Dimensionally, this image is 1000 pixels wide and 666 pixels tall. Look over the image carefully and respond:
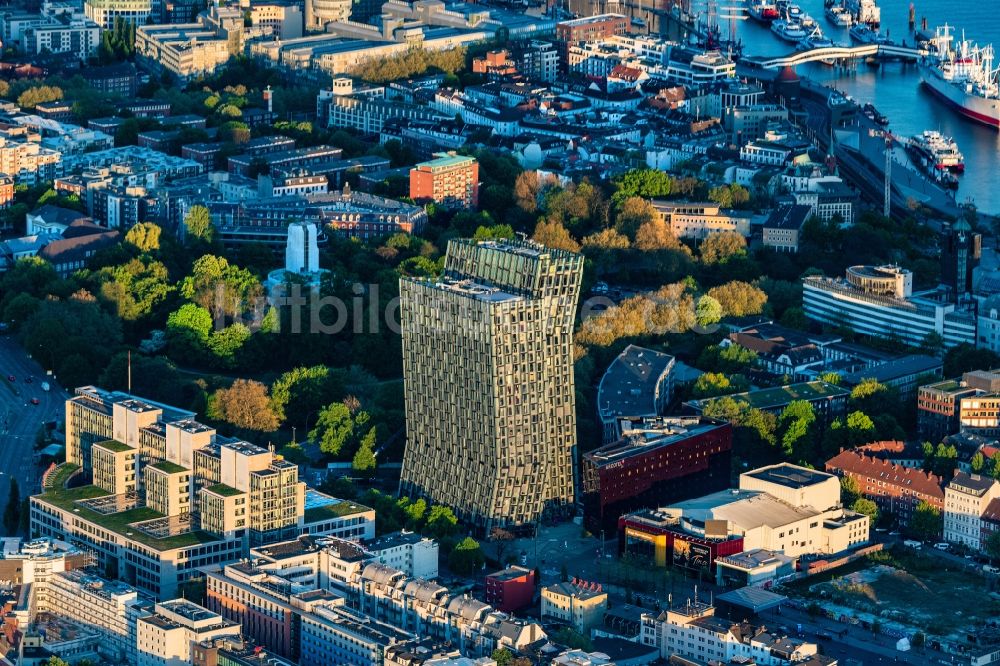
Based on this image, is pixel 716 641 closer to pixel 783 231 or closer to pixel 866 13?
pixel 783 231

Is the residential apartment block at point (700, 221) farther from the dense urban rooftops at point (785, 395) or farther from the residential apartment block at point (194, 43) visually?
the residential apartment block at point (194, 43)

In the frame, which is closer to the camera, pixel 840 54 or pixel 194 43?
pixel 194 43

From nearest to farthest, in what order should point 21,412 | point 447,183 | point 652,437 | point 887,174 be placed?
point 652,437 < point 21,412 < point 447,183 < point 887,174

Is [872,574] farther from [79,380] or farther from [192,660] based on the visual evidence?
[79,380]

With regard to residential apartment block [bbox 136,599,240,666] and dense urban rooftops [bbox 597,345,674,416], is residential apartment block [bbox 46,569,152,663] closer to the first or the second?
residential apartment block [bbox 136,599,240,666]

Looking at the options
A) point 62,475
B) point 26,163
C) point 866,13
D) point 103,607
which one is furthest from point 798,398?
point 866,13

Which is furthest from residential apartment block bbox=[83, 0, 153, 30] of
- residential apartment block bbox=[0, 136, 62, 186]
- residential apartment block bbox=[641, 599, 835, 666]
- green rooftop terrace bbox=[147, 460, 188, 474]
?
residential apartment block bbox=[641, 599, 835, 666]
